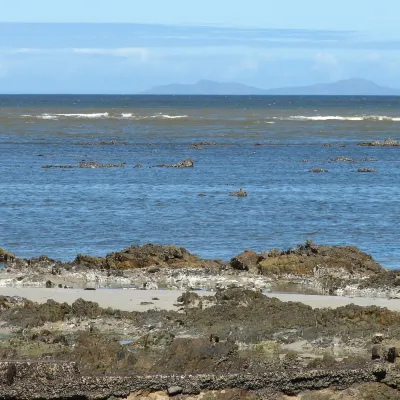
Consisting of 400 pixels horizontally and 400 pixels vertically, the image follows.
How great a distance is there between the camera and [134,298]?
15.3 m

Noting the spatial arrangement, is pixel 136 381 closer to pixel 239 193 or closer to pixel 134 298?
pixel 134 298

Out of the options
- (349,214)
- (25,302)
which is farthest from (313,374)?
(349,214)

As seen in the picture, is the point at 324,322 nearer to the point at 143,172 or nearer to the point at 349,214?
the point at 349,214

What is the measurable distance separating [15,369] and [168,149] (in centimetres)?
4516

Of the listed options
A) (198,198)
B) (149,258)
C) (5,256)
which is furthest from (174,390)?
(198,198)

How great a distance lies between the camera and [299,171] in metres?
39.2

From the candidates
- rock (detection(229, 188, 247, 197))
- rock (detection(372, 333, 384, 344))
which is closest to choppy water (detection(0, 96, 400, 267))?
rock (detection(229, 188, 247, 197))

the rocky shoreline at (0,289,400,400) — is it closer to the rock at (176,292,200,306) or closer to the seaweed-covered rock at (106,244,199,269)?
the rock at (176,292,200,306)

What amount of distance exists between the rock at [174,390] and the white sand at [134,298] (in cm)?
638

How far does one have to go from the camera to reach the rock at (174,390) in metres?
7.95

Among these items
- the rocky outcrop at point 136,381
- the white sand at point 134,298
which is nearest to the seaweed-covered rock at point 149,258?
the white sand at point 134,298

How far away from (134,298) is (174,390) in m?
7.41

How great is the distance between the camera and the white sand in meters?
14.8

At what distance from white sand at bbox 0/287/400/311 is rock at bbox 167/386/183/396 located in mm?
6378
